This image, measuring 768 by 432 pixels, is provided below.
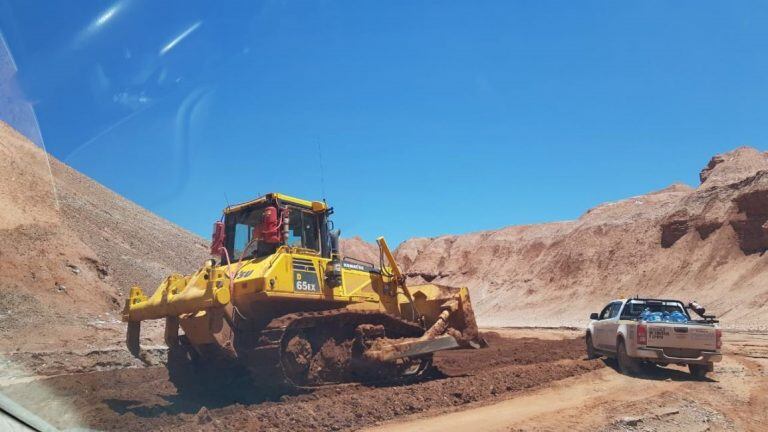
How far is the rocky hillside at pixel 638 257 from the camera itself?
39.4 metres

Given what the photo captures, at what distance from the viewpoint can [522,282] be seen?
189 ft

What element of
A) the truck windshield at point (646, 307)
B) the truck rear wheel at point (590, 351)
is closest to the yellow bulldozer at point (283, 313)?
the truck windshield at point (646, 307)

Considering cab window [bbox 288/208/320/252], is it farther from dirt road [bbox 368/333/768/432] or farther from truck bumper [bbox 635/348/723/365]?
truck bumper [bbox 635/348/723/365]

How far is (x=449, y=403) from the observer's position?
996 centimetres

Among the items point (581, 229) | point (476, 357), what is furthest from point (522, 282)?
point (476, 357)

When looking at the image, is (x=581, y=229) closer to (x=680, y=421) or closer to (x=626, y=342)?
(x=626, y=342)

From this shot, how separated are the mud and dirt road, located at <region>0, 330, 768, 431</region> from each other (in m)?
0.02

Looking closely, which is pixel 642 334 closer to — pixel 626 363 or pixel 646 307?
pixel 626 363

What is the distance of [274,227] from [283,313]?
4.94ft

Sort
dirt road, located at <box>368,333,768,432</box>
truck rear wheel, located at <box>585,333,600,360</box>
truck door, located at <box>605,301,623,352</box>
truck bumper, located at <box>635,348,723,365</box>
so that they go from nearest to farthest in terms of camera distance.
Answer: dirt road, located at <box>368,333,768,432</box> < truck bumper, located at <box>635,348,723,365</box> < truck door, located at <box>605,301,623,352</box> < truck rear wheel, located at <box>585,333,600,360</box>

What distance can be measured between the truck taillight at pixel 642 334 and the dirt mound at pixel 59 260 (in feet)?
46.0

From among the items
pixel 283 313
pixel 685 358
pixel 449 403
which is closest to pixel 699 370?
pixel 685 358

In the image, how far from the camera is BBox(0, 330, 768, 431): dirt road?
8484mm

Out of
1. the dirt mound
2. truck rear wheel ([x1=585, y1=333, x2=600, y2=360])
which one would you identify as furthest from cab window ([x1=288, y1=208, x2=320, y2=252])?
the dirt mound
